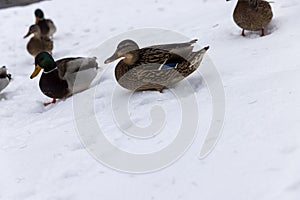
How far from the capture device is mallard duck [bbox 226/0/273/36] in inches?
218

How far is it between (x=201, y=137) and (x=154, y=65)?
48.8 inches

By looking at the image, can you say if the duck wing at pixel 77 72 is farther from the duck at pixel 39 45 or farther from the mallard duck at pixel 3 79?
the duck at pixel 39 45

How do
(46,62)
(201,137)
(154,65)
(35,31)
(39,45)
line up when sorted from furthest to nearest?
1. (35,31)
2. (39,45)
3. (46,62)
4. (154,65)
5. (201,137)

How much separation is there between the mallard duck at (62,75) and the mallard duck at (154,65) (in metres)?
0.77

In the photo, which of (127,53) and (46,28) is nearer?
(127,53)

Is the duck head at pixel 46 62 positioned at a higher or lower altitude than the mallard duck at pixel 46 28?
higher

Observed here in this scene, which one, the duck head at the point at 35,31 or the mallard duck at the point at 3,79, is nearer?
the mallard duck at the point at 3,79

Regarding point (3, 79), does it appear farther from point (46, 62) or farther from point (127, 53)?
point (127, 53)

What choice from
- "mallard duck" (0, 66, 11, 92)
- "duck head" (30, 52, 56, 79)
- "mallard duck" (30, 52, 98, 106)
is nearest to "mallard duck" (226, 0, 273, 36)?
"mallard duck" (30, 52, 98, 106)

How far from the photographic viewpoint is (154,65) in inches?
167

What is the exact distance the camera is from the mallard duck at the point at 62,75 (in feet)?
16.1

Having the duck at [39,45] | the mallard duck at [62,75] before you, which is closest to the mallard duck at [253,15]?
the mallard duck at [62,75]

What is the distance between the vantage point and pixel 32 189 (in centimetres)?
311

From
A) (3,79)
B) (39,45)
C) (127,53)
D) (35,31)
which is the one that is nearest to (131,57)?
(127,53)
